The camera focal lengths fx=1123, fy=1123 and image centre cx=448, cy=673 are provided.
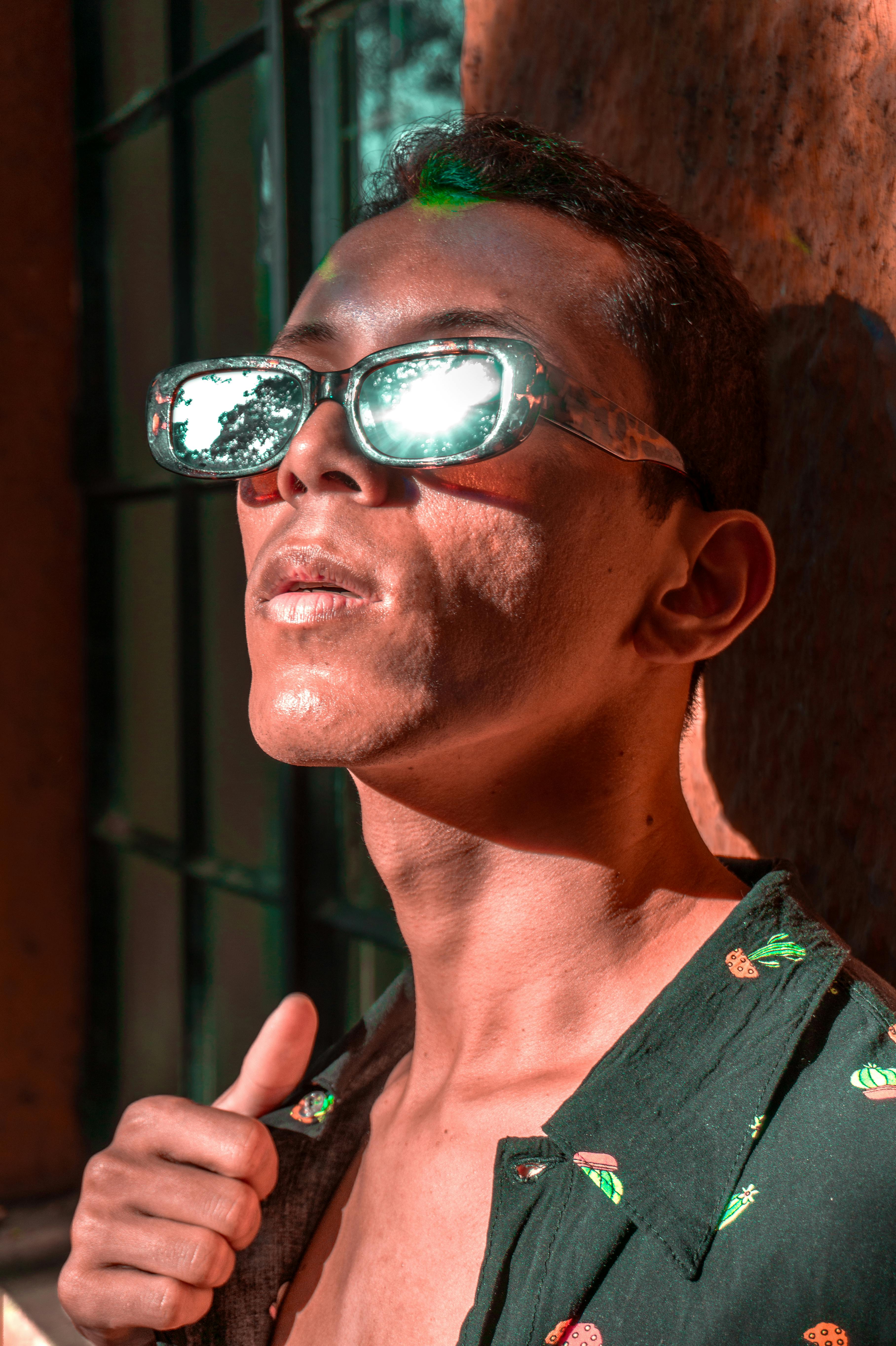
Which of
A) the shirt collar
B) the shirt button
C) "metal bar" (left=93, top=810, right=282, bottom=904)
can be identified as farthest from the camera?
Result: "metal bar" (left=93, top=810, right=282, bottom=904)

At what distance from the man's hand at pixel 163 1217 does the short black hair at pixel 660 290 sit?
936mm

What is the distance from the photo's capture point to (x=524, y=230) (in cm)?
131

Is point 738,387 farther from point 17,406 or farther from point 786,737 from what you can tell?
point 17,406

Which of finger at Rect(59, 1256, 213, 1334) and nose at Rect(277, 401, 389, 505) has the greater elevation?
nose at Rect(277, 401, 389, 505)

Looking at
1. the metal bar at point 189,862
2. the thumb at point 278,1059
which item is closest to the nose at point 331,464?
the thumb at point 278,1059

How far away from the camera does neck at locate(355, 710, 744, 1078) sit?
1.29 meters

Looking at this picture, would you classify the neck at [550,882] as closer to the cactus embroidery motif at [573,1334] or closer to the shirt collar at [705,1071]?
the shirt collar at [705,1071]

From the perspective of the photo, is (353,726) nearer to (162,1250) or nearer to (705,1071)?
(705,1071)

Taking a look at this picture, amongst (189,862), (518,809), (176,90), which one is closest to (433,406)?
(518,809)

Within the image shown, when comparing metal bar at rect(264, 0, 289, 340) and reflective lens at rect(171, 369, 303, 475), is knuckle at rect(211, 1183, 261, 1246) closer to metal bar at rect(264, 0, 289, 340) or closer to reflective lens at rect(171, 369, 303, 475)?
reflective lens at rect(171, 369, 303, 475)

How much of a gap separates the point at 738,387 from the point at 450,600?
1.75ft

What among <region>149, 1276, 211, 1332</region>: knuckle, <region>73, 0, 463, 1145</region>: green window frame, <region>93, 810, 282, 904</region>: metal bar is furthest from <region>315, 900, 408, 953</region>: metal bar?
<region>149, 1276, 211, 1332</region>: knuckle

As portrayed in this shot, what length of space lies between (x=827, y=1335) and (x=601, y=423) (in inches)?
35.0

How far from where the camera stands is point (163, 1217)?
4.49ft
